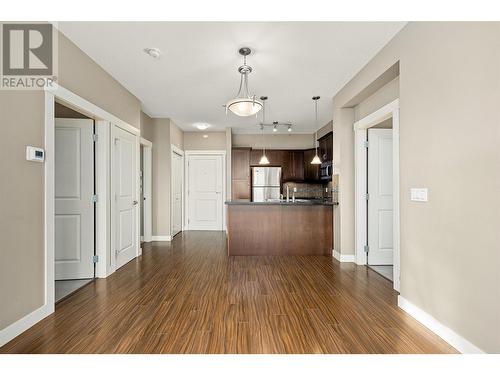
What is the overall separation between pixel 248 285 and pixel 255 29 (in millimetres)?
2780

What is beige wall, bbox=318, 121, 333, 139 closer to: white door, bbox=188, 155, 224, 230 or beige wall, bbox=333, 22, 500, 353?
white door, bbox=188, 155, 224, 230

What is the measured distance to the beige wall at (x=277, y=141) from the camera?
7.23 m

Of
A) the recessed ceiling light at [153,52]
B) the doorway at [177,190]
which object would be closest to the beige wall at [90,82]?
the recessed ceiling light at [153,52]

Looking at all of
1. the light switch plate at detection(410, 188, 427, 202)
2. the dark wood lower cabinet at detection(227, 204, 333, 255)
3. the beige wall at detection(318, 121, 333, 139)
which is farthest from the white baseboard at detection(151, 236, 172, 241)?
the light switch plate at detection(410, 188, 427, 202)

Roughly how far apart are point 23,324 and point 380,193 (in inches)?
170

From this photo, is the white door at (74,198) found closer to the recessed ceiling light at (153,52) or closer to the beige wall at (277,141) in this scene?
the recessed ceiling light at (153,52)

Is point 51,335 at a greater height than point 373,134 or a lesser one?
lesser

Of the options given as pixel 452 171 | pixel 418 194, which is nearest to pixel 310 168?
pixel 418 194

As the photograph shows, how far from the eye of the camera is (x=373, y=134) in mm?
3789

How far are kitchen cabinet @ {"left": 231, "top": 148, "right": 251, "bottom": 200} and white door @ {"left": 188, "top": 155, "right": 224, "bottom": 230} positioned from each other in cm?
34

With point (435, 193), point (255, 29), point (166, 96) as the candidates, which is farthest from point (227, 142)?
point (435, 193)

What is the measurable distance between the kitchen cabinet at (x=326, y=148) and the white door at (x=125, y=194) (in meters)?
3.79

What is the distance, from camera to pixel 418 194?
7.28ft
